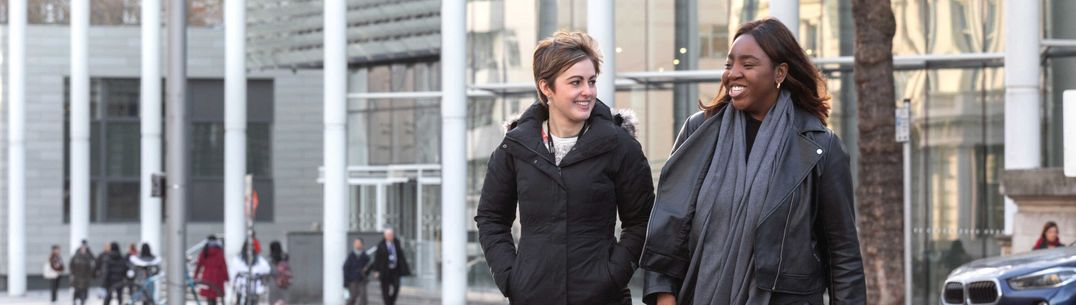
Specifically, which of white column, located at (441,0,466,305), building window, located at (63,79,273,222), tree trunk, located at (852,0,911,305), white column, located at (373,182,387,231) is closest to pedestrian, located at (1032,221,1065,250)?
tree trunk, located at (852,0,911,305)

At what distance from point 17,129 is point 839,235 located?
36.8m

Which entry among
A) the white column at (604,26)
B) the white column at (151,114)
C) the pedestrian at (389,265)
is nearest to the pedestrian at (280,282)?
the pedestrian at (389,265)

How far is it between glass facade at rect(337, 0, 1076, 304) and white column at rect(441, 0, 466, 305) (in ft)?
6.43

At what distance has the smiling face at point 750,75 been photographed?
5363 mm

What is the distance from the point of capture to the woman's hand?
5.46 meters

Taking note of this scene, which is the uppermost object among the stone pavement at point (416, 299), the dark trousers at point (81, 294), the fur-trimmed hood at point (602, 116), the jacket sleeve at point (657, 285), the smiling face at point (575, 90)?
the smiling face at point (575, 90)

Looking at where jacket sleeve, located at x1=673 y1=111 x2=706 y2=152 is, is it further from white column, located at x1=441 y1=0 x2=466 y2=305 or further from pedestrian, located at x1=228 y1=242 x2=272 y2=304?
pedestrian, located at x1=228 y1=242 x2=272 y2=304

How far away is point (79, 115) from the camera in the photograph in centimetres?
3888

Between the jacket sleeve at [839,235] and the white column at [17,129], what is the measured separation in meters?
36.2

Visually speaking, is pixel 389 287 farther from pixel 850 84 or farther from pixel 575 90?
pixel 575 90

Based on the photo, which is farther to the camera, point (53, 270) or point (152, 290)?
point (53, 270)

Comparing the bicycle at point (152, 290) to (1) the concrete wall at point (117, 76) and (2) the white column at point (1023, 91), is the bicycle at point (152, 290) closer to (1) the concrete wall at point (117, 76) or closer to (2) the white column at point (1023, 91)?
(2) the white column at point (1023, 91)

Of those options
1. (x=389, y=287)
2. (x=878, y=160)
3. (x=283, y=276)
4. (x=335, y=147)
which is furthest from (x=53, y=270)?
(x=878, y=160)

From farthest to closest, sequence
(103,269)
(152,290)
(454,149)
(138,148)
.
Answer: (138,148)
(103,269)
(152,290)
(454,149)
